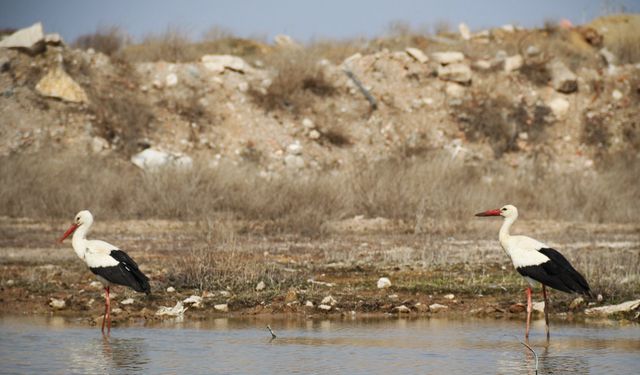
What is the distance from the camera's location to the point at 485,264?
50.4 feet

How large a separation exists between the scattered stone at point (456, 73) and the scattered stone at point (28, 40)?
12765 millimetres

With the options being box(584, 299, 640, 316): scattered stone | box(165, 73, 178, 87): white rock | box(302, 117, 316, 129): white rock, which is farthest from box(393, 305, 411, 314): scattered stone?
box(165, 73, 178, 87): white rock

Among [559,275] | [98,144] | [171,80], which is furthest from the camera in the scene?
[171,80]

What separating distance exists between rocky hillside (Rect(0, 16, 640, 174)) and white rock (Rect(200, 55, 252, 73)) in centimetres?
6

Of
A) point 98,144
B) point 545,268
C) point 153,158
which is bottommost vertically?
point 545,268

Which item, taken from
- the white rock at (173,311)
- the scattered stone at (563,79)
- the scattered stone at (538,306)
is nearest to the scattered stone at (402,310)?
the scattered stone at (538,306)

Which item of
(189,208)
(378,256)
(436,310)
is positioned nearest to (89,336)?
(436,310)

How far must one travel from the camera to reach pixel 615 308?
1165 cm

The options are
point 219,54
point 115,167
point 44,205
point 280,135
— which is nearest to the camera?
point 44,205

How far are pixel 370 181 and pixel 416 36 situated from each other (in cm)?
1606

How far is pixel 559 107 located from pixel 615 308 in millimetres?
23334

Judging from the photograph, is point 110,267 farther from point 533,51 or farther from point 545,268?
point 533,51

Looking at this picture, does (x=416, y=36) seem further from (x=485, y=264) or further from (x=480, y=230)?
(x=485, y=264)

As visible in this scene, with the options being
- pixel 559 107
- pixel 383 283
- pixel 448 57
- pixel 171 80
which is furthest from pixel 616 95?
pixel 383 283
